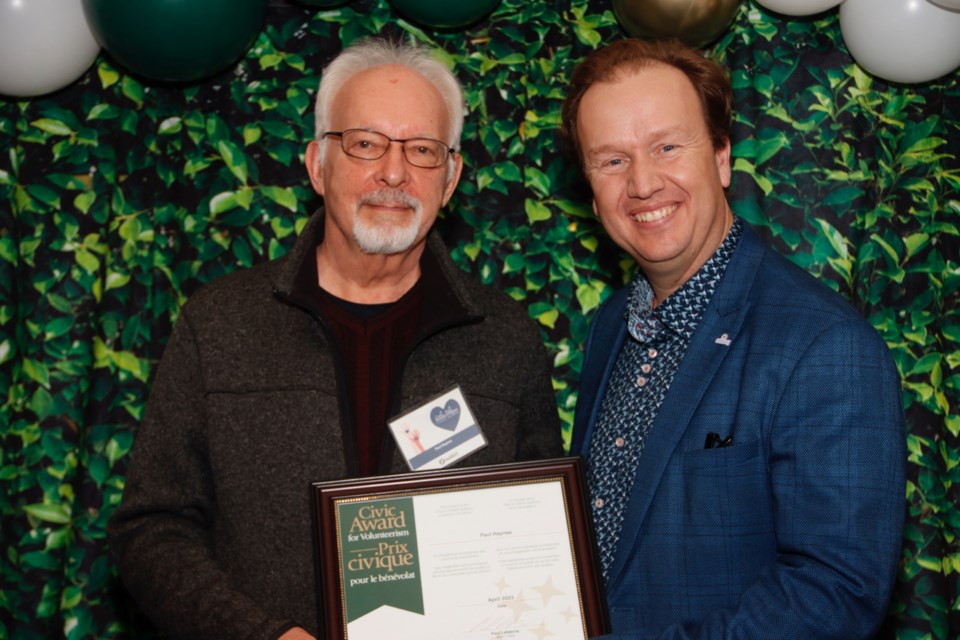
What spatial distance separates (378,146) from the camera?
2137 mm

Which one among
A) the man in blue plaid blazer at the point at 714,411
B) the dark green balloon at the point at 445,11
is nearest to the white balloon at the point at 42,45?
the dark green balloon at the point at 445,11

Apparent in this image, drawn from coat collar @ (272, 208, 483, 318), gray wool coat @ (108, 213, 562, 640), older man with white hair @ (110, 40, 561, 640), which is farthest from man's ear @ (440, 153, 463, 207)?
gray wool coat @ (108, 213, 562, 640)

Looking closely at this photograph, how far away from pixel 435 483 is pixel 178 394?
70cm

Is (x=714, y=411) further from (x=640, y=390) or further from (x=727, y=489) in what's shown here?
(x=640, y=390)

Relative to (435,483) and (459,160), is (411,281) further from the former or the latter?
(435,483)

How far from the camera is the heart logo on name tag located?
2.08 metres

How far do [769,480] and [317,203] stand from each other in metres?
2.09

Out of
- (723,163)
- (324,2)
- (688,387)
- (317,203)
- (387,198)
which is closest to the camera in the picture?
(688,387)

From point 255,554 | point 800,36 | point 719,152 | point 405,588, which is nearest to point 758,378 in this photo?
point 719,152

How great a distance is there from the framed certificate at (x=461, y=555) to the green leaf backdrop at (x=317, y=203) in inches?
58.5

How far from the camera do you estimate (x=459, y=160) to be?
90.7 inches

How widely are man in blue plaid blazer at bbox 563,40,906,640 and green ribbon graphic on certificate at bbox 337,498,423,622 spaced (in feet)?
1.35

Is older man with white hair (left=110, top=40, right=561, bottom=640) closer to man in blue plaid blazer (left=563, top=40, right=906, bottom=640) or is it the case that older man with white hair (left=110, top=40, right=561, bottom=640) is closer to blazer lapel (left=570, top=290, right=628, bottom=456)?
blazer lapel (left=570, top=290, right=628, bottom=456)

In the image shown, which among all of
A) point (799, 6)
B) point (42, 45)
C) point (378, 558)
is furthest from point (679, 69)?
point (42, 45)
